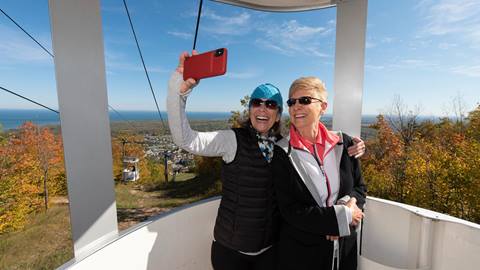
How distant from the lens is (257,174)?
121 cm

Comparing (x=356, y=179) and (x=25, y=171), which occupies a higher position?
(x=356, y=179)

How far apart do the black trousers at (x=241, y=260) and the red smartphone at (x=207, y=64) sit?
→ 2.82 feet

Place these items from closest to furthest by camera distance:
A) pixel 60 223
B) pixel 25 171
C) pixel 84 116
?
1. pixel 84 116
2. pixel 25 171
3. pixel 60 223

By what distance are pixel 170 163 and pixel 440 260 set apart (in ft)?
84.2

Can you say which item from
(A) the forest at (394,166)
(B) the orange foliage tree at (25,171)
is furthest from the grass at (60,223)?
(B) the orange foliage tree at (25,171)

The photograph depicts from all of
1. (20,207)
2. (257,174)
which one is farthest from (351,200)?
(20,207)

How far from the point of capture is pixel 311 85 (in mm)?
1132

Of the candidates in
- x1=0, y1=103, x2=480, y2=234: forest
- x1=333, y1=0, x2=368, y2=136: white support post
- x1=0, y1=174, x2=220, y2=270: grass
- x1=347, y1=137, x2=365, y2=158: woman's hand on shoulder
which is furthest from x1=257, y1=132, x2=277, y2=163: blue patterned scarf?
x1=0, y1=174, x2=220, y2=270: grass

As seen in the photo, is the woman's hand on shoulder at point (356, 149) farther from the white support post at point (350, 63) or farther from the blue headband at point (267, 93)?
the white support post at point (350, 63)

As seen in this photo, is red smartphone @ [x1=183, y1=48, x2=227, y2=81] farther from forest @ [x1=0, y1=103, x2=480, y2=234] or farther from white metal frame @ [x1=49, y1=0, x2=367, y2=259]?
forest @ [x1=0, y1=103, x2=480, y2=234]

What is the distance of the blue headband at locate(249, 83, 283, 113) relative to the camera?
4.13 ft

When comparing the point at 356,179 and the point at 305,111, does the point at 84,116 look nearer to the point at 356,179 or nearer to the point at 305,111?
the point at 305,111

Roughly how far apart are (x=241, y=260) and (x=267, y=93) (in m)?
0.84

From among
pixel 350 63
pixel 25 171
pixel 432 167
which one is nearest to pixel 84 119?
pixel 350 63
